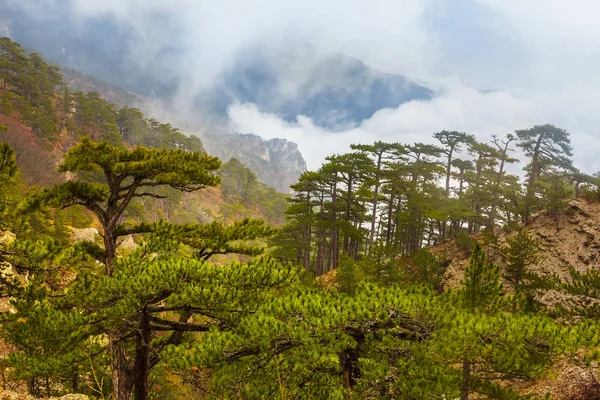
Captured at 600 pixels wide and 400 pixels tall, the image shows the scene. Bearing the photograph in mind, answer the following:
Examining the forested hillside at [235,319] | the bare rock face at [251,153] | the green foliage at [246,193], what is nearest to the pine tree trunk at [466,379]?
the forested hillside at [235,319]

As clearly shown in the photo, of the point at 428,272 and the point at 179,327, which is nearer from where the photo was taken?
the point at 179,327

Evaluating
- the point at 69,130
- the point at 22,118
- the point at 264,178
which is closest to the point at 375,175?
the point at 22,118

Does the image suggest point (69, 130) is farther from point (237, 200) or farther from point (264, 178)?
point (264, 178)

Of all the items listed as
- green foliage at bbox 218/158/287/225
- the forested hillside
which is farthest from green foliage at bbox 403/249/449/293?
green foliage at bbox 218/158/287/225

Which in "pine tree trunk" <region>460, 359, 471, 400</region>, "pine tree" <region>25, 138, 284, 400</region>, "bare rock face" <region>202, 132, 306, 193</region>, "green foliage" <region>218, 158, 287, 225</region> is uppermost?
"bare rock face" <region>202, 132, 306, 193</region>

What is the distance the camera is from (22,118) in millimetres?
39375

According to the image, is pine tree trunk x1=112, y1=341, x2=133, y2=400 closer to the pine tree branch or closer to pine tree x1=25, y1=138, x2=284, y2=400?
pine tree x1=25, y1=138, x2=284, y2=400

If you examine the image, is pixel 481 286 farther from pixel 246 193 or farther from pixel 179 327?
pixel 246 193

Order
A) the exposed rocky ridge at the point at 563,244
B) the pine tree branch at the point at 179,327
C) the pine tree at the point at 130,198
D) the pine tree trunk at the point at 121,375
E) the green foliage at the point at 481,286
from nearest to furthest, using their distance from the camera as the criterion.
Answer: the pine tree branch at the point at 179,327
the green foliage at the point at 481,286
the pine tree at the point at 130,198
the pine tree trunk at the point at 121,375
the exposed rocky ridge at the point at 563,244

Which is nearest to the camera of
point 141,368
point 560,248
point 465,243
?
point 141,368

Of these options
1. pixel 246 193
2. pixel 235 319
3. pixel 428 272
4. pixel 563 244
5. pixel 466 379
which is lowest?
pixel 466 379

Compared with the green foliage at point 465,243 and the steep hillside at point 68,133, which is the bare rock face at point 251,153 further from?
the green foliage at point 465,243

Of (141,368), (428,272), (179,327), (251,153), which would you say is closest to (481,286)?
(179,327)

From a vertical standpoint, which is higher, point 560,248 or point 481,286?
point 560,248
